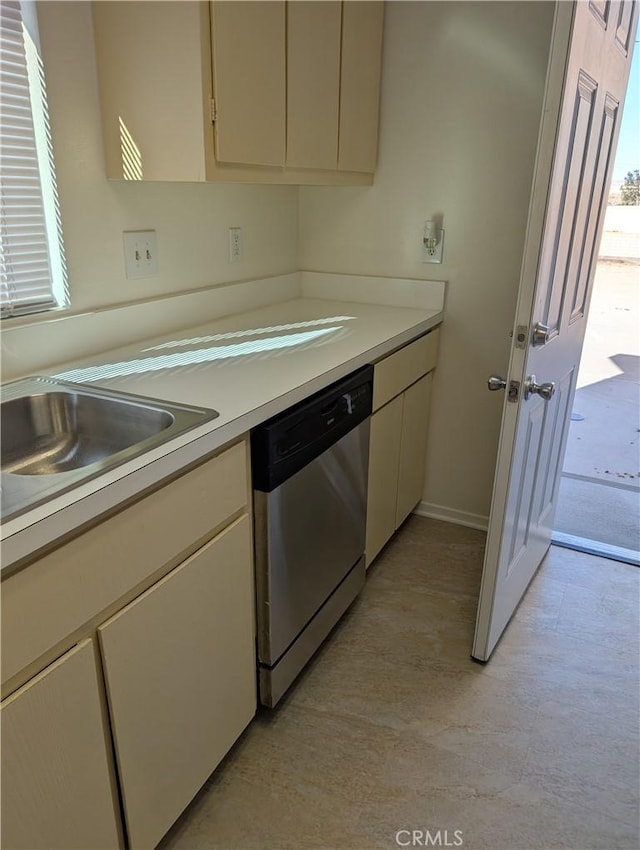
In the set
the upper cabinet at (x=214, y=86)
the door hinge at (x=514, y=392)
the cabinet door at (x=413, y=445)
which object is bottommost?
the cabinet door at (x=413, y=445)

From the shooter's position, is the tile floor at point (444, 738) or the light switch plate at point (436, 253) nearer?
the tile floor at point (444, 738)

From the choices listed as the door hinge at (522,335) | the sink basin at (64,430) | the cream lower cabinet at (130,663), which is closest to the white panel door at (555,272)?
the door hinge at (522,335)

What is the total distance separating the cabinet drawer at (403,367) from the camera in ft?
6.38

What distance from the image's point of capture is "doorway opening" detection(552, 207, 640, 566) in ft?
8.92

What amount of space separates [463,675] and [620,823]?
1.73 feet

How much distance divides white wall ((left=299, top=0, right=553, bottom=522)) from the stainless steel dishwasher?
78cm

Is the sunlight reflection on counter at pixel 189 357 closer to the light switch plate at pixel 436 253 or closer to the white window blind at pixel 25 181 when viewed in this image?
the white window blind at pixel 25 181

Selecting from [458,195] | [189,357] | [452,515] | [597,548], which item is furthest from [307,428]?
[597,548]

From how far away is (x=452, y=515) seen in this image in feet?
8.84

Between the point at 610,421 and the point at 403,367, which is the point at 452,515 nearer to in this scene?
the point at 403,367

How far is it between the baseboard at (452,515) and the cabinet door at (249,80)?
1.59 metres

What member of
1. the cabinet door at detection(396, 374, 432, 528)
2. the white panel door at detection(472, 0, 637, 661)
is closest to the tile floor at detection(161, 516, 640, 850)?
the white panel door at detection(472, 0, 637, 661)

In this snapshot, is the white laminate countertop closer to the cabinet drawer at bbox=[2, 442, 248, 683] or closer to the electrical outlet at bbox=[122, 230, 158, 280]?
the cabinet drawer at bbox=[2, 442, 248, 683]

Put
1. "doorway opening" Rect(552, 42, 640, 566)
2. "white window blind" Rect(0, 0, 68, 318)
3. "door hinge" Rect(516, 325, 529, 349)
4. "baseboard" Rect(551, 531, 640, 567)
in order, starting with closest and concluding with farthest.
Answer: "white window blind" Rect(0, 0, 68, 318), "door hinge" Rect(516, 325, 529, 349), "baseboard" Rect(551, 531, 640, 567), "doorway opening" Rect(552, 42, 640, 566)
